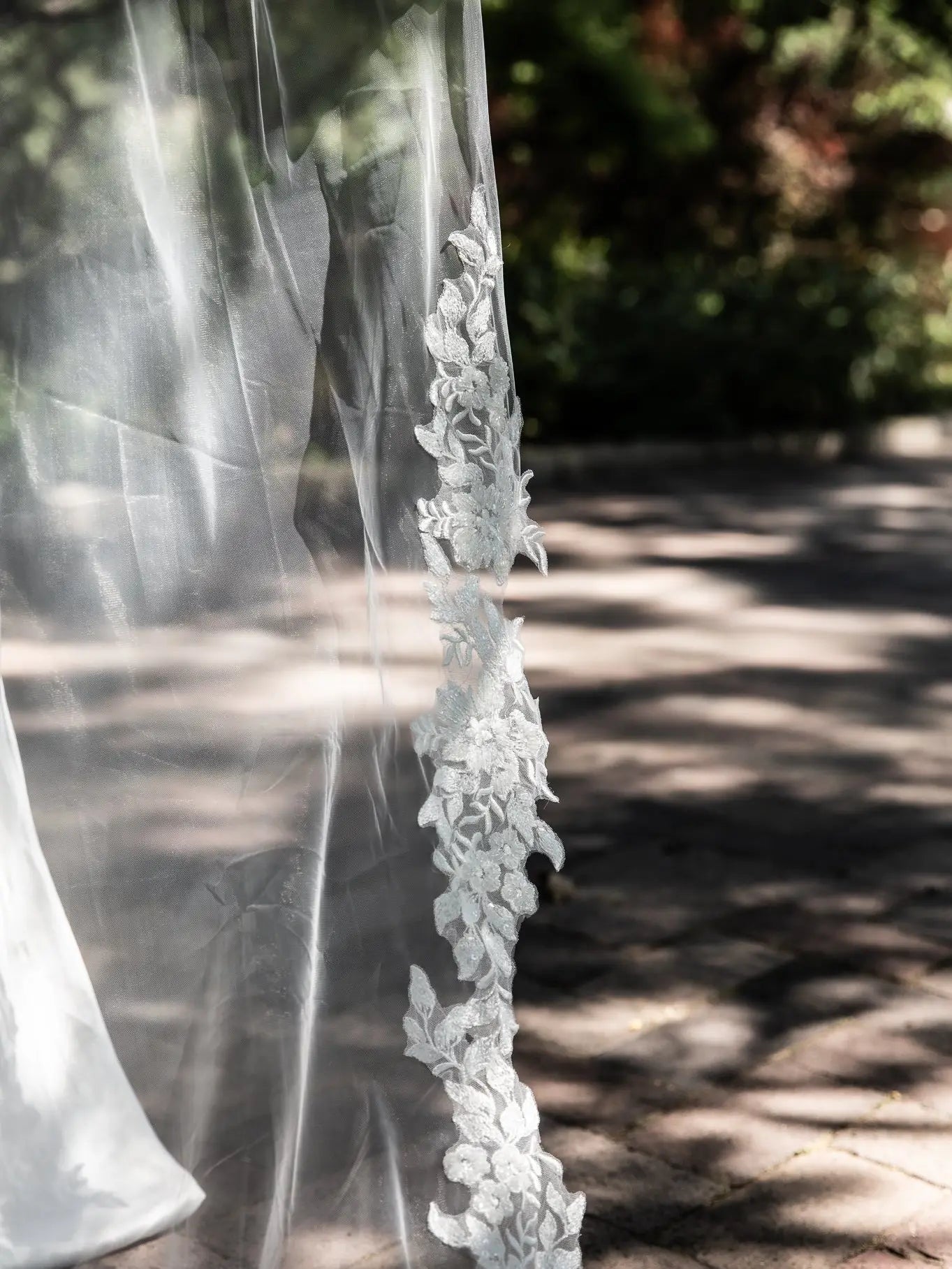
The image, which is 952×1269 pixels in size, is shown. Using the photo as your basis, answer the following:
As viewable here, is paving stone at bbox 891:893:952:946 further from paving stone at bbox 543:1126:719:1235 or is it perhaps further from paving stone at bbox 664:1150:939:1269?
paving stone at bbox 543:1126:719:1235

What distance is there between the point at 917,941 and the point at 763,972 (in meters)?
0.41

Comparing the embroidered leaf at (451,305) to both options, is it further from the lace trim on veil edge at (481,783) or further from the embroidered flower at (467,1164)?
the embroidered flower at (467,1164)

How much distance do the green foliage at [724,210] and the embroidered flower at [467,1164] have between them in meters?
7.46

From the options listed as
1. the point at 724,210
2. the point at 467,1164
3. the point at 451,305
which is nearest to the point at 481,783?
the point at 467,1164

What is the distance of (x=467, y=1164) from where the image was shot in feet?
7.12

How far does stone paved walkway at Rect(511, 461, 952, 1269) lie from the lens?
2721 millimetres

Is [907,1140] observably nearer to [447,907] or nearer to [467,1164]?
[467,1164]

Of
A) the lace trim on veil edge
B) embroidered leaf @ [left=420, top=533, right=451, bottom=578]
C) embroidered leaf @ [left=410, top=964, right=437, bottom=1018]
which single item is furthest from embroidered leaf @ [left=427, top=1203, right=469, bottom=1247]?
embroidered leaf @ [left=420, top=533, right=451, bottom=578]

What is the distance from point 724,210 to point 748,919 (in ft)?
43.4

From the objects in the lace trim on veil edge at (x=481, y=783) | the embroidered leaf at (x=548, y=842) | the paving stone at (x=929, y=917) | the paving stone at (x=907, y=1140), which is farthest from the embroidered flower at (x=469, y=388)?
the paving stone at (x=929, y=917)

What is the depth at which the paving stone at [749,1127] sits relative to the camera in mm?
2818

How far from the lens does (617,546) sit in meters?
8.50

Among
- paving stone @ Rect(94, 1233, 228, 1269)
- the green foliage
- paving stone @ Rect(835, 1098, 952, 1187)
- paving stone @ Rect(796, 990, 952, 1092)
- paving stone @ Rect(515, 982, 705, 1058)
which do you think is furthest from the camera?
the green foliage

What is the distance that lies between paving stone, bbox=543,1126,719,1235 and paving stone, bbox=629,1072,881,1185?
4 centimetres
